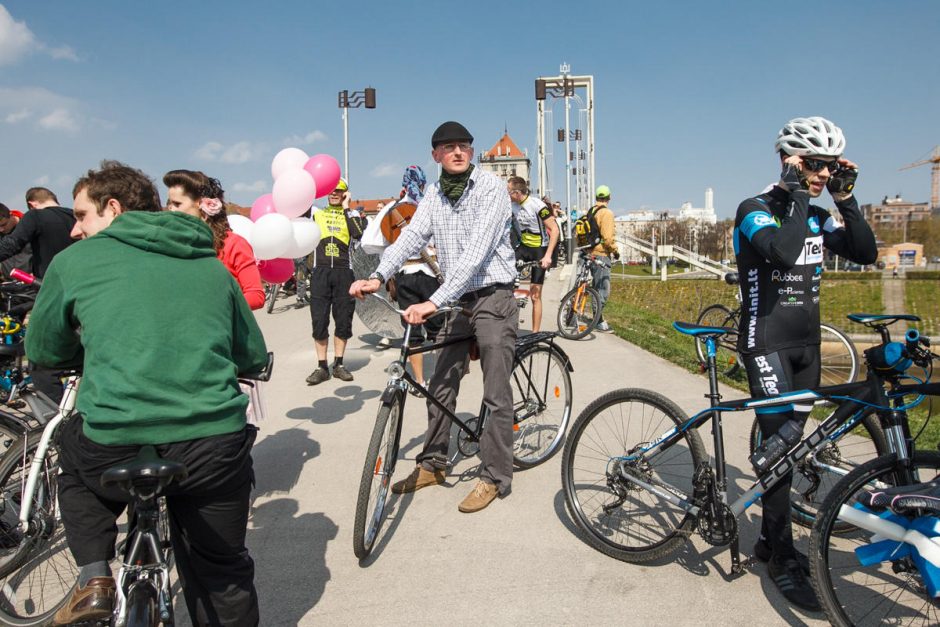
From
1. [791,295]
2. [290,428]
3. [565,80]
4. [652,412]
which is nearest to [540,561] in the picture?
[652,412]

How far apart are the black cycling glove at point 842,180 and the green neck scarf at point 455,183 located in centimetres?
202

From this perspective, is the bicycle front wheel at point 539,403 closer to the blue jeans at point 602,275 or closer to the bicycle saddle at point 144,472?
the bicycle saddle at point 144,472

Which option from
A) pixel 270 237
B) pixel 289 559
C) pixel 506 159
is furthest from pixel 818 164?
pixel 506 159

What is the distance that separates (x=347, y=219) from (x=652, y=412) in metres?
5.29

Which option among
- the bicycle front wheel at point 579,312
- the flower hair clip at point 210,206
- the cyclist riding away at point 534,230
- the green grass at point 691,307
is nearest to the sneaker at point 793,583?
the green grass at point 691,307

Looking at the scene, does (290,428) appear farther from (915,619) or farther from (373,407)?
(915,619)

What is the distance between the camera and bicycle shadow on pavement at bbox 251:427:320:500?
4.41 m

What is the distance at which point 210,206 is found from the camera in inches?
136

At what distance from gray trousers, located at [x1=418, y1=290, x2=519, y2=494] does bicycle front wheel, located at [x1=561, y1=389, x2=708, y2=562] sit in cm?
56

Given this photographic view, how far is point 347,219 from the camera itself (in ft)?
24.8

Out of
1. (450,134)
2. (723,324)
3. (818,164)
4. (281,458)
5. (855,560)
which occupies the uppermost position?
(450,134)

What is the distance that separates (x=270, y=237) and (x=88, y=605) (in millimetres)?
3087

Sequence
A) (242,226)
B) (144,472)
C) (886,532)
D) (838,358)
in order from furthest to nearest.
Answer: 1. (838,358)
2. (242,226)
3. (886,532)
4. (144,472)

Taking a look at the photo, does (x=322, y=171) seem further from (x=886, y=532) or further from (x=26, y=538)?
(x=886, y=532)
